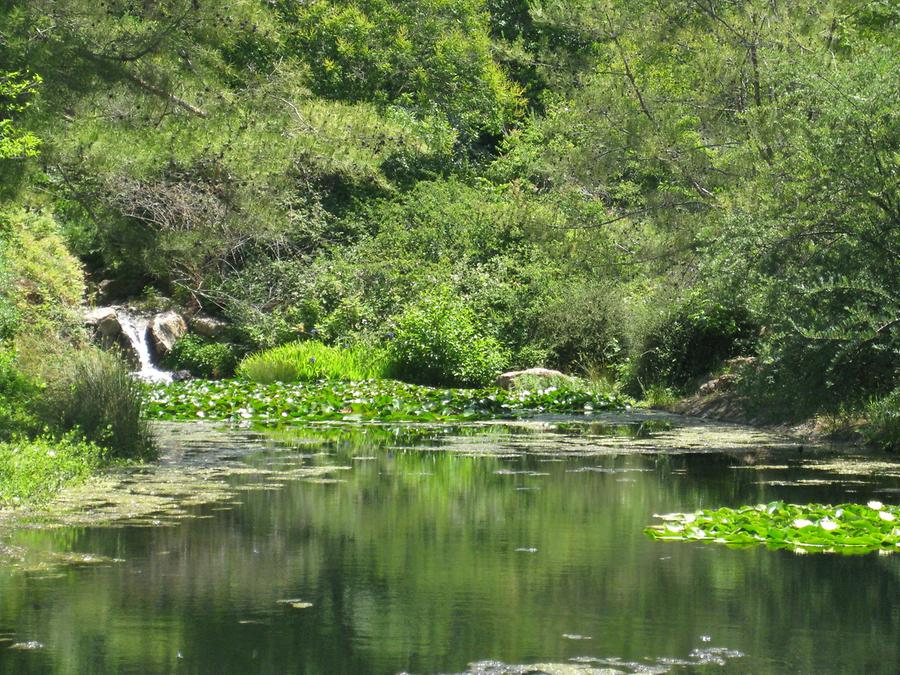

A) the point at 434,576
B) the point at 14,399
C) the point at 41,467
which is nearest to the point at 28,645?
the point at 434,576

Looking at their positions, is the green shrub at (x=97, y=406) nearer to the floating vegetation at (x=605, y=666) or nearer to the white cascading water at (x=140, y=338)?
the floating vegetation at (x=605, y=666)

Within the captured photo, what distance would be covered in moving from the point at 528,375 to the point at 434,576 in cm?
1497

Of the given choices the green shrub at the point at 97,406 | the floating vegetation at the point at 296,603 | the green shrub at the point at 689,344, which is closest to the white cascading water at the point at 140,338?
the green shrub at the point at 689,344

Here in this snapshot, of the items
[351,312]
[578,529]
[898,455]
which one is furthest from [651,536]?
[351,312]

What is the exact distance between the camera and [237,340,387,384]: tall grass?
75.7ft

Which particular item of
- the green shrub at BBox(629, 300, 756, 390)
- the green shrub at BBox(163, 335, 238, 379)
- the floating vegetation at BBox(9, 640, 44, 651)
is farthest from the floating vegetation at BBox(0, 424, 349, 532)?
the green shrub at BBox(163, 335, 238, 379)

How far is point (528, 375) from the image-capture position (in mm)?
22297

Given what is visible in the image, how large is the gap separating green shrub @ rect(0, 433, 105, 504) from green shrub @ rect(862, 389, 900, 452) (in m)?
8.06

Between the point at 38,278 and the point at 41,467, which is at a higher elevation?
the point at 38,278

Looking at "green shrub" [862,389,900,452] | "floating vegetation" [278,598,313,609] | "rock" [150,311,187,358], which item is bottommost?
"floating vegetation" [278,598,313,609]

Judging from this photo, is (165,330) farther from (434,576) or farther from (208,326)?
(434,576)

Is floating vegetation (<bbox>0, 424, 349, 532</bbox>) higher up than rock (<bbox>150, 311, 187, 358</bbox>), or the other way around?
rock (<bbox>150, 311, 187, 358</bbox>)

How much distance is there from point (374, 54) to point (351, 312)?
911 centimetres

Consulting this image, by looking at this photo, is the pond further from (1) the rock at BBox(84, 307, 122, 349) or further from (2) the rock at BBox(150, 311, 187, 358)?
(2) the rock at BBox(150, 311, 187, 358)
